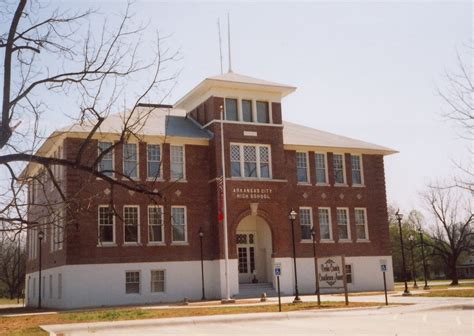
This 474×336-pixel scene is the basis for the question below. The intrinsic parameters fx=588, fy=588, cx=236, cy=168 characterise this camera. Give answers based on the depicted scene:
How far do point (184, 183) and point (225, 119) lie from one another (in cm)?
509

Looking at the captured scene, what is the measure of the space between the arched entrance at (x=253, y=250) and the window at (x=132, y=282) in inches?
288

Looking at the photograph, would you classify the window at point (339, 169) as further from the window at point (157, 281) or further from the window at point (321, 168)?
the window at point (157, 281)

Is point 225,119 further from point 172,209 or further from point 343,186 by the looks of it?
point 343,186

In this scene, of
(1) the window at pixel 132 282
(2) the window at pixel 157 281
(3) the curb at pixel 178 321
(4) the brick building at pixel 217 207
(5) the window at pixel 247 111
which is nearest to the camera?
(3) the curb at pixel 178 321

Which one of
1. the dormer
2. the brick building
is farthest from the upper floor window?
the dormer

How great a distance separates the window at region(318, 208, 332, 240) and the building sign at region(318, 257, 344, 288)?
44.2ft

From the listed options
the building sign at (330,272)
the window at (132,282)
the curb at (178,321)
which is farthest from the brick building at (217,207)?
the curb at (178,321)

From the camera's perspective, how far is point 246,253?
41.3 m

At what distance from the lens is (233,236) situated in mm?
37812

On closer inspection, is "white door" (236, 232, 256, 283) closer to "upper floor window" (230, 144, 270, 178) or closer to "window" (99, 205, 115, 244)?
"upper floor window" (230, 144, 270, 178)

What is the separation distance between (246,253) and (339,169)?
379 inches

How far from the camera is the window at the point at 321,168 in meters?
43.3

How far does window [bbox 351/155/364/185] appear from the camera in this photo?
44.6 metres

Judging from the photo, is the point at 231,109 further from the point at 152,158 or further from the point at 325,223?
the point at 325,223
